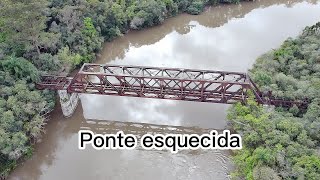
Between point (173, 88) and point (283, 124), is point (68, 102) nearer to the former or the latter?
point (173, 88)

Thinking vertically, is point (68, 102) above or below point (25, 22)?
below

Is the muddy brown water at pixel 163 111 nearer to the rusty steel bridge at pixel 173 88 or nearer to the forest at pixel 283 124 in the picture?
the rusty steel bridge at pixel 173 88

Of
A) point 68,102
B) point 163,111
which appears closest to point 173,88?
point 163,111

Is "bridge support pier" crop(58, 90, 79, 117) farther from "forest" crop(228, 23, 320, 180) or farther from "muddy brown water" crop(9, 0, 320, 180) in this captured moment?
"forest" crop(228, 23, 320, 180)

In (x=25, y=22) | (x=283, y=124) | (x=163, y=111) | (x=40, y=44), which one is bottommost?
(x=163, y=111)

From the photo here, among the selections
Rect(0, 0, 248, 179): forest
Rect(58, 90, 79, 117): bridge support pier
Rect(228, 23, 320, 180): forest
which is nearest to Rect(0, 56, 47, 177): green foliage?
Rect(0, 0, 248, 179): forest

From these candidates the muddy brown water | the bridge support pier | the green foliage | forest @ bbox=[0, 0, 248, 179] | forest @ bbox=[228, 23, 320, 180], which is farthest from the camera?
the bridge support pier
